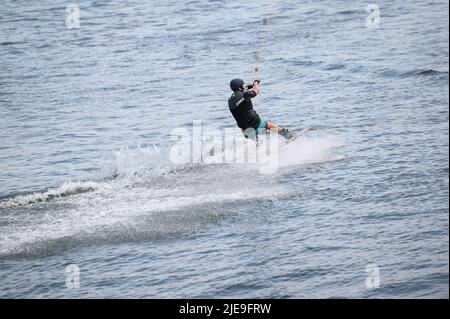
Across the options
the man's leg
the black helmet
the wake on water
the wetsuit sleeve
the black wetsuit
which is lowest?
the wake on water

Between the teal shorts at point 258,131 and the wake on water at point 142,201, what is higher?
the teal shorts at point 258,131

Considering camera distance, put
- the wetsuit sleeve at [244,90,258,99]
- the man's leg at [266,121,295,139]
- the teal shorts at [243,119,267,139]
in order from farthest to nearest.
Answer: the man's leg at [266,121,295,139], the teal shorts at [243,119,267,139], the wetsuit sleeve at [244,90,258,99]

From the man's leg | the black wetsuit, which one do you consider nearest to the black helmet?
the black wetsuit

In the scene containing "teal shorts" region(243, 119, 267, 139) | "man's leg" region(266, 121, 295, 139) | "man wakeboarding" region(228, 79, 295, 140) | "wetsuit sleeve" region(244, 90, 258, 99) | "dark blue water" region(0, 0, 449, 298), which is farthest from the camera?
"man's leg" region(266, 121, 295, 139)

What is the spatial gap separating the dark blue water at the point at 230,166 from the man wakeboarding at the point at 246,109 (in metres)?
1.02

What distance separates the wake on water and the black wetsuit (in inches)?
44.3

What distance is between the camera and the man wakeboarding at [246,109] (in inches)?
835

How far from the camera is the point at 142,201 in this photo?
63.7ft

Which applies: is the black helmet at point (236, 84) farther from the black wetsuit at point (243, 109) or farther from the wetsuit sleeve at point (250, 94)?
the wetsuit sleeve at point (250, 94)

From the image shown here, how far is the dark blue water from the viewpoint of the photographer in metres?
15.9

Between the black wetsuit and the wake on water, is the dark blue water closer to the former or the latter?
the wake on water

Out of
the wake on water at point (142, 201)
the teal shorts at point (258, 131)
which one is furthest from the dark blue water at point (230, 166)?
the teal shorts at point (258, 131)

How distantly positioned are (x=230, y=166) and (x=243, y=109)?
1.55 m
